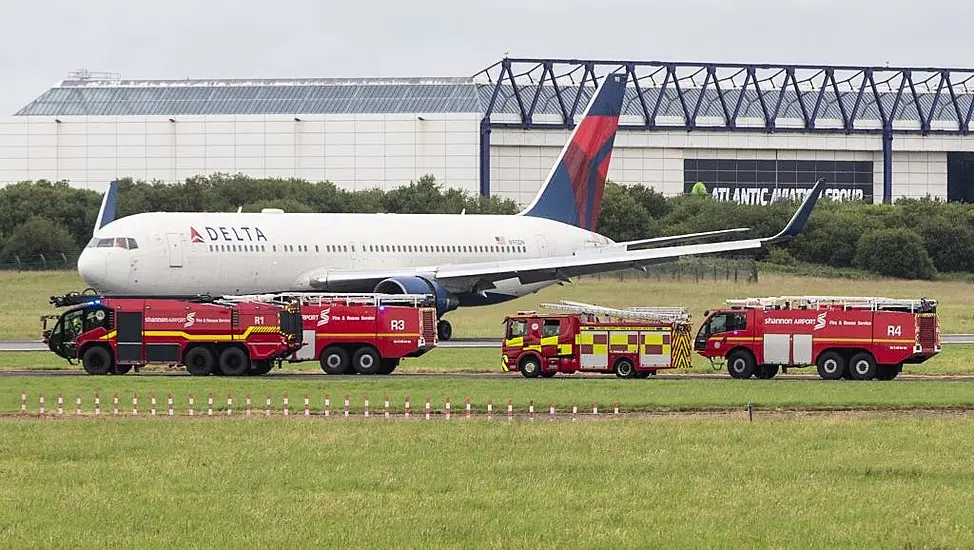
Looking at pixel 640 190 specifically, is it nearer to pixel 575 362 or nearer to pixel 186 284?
pixel 186 284

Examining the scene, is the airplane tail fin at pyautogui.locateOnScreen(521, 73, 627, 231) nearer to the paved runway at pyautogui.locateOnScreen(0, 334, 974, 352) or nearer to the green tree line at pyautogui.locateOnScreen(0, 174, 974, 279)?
the paved runway at pyautogui.locateOnScreen(0, 334, 974, 352)

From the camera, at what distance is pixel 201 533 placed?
19859 millimetres

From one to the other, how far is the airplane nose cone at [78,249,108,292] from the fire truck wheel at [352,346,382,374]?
13.5 metres

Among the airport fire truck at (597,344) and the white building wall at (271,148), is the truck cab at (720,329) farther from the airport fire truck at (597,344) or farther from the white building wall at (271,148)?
the white building wall at (271,148)

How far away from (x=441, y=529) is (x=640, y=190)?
4158 inches

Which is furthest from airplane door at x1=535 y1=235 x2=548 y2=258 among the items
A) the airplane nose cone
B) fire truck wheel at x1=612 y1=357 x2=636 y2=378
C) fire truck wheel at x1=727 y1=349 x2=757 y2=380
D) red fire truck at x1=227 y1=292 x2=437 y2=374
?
fire truck wheel at x1=727 y1=349 x2=757 y2=380

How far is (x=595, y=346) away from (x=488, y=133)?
3089 inches

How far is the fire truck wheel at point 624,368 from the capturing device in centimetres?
4684

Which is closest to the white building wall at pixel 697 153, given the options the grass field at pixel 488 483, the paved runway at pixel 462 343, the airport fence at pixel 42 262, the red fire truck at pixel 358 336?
the airport fence at pixel 42 262

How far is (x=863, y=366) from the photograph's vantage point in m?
45.7

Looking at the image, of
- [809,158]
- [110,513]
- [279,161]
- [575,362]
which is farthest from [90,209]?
[110,513]

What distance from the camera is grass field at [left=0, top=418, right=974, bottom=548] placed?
19906 millimetres

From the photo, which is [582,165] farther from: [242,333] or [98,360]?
[98,360]

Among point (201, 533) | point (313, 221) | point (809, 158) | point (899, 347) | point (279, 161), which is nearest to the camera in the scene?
point (201, 533)
